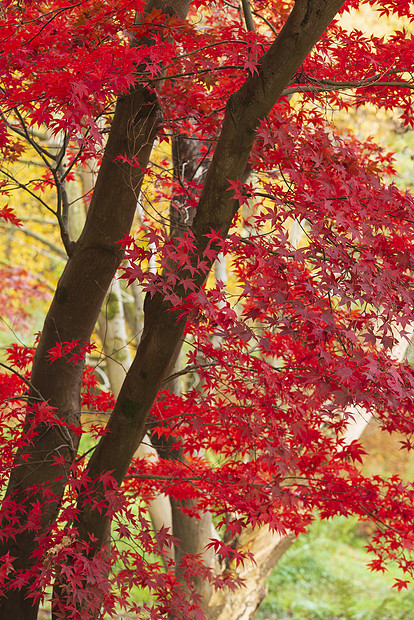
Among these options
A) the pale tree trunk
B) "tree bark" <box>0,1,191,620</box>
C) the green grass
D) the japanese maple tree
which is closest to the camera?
the japanese maple tree

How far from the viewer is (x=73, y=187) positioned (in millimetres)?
5734

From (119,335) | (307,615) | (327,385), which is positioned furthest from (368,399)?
(307,615)

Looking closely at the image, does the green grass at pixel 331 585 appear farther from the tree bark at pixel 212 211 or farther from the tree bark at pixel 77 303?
the tree bark at pixel 212 211

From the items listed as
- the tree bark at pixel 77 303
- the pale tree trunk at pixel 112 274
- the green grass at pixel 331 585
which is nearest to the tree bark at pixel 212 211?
the pale tree trunk at pixel 112 274

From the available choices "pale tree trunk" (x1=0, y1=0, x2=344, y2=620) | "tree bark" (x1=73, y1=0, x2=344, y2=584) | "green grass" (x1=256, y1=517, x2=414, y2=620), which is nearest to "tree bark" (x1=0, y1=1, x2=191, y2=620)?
"pale tree trunk" (x1=0, y1=0, x2=344, y2=620)

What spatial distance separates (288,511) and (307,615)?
4.70m

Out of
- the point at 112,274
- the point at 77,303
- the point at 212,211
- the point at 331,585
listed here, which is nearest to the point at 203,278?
the point at 212,211

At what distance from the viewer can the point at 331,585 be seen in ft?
26.1

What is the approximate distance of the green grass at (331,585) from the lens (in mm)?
7086

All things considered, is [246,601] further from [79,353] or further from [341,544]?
[341,544]

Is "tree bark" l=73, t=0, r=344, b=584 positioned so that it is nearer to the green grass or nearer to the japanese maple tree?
the japanese maple tree

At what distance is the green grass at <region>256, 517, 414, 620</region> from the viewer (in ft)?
23.2

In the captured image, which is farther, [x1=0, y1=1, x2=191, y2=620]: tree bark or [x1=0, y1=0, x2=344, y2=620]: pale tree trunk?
[x1=0, y1=1, x2=191, y2=620]: tree bark

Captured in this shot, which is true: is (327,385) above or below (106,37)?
below
